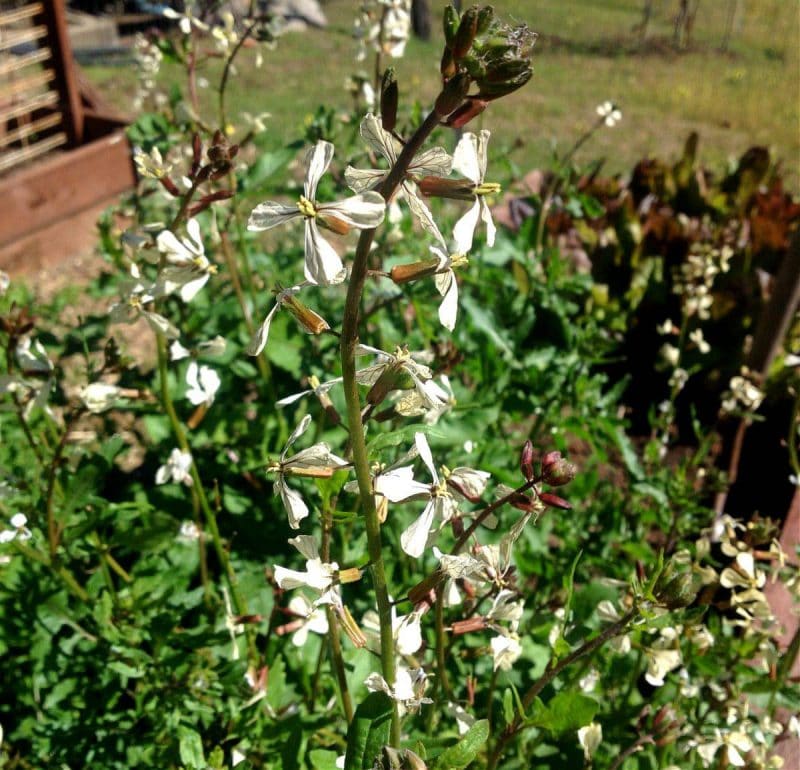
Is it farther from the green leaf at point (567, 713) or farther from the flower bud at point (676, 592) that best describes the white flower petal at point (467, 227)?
the green leaf at point (567, 713)

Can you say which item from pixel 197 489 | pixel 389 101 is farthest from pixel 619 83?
pixel 389 101

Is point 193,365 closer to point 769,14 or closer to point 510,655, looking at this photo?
point 510,655

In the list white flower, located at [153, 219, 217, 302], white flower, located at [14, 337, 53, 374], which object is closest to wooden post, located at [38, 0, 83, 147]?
white flower, located at [14, 337, 53, 374]

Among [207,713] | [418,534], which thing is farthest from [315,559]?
[207,713]

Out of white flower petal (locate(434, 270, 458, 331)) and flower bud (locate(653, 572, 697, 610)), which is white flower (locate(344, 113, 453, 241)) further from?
flower bud (locate(653, 572, 697, 610))

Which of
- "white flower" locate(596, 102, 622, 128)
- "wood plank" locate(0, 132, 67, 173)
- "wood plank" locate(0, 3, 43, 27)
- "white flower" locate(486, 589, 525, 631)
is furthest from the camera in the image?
"wood plank" locate(0, 132, 67, 173)

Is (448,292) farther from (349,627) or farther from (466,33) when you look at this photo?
(349,627)
